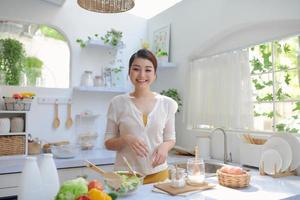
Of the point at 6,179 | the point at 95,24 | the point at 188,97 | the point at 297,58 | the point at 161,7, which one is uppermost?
the point at 161,7

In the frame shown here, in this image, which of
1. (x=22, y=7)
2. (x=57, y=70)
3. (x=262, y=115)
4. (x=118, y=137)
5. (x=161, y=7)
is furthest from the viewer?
(x=161, y=7)

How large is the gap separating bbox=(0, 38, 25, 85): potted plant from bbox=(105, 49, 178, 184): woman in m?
1.86

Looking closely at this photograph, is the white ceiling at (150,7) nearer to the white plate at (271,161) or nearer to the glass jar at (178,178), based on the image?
the white plate at (271,161)

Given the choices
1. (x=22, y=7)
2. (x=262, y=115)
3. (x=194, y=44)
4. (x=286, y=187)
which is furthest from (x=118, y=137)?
(x=22, y=7)

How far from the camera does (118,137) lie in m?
1.68

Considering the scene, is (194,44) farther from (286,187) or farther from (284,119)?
(286,187)

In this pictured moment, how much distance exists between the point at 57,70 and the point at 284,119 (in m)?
2.55

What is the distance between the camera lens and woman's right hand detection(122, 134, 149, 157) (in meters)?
1.52

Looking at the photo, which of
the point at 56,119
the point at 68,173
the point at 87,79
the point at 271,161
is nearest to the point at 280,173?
the point at 271,161

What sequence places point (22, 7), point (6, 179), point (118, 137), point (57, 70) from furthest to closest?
point (57, 70) → point (22, 7) → point (6, 179) → point (118, 137)

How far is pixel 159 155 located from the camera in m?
1.57

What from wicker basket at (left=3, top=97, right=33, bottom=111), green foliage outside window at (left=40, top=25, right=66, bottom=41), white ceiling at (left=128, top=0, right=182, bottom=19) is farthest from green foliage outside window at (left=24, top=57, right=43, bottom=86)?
white ceiling at (left=128, top=0, right=182, bottom=19)

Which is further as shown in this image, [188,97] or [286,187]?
[188,97]

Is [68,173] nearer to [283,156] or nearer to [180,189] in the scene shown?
[180,189]
